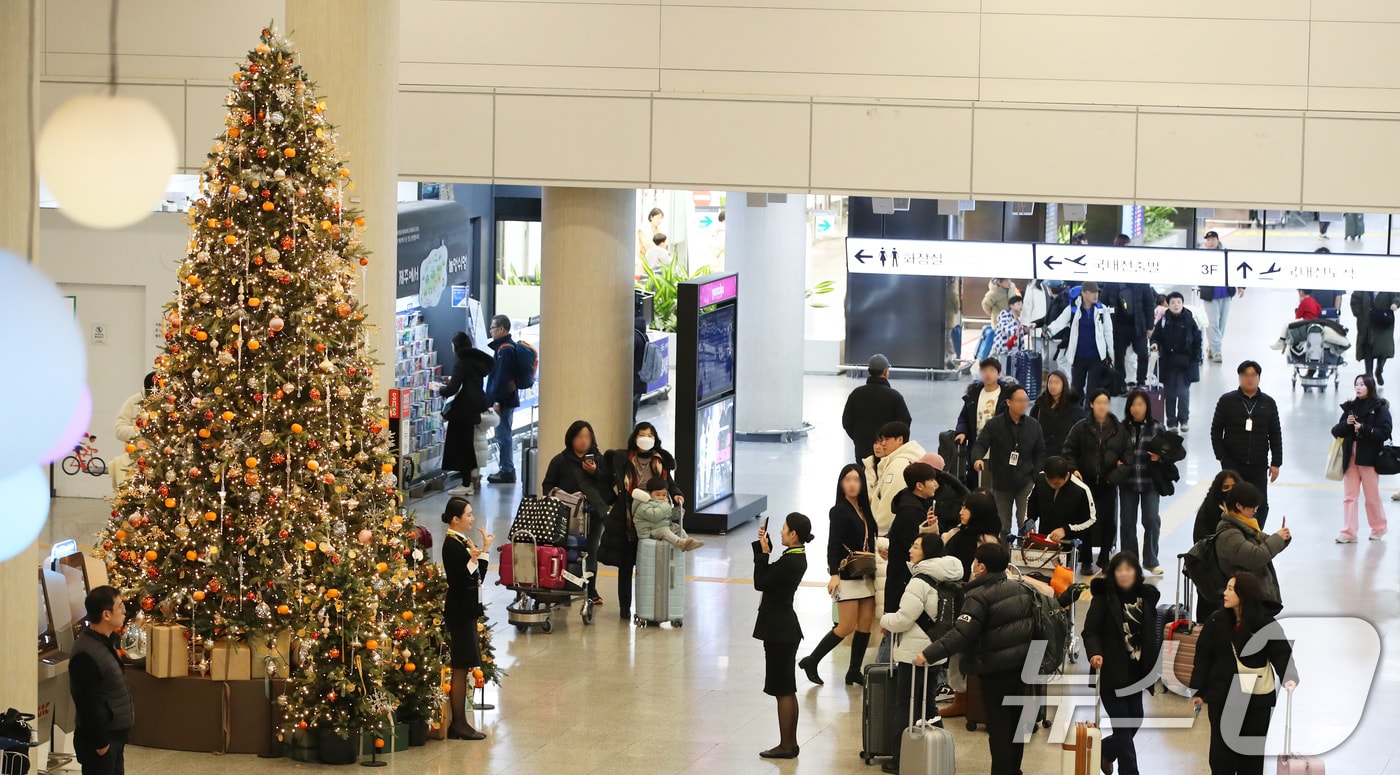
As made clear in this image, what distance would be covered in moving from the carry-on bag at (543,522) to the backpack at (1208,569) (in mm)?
4367

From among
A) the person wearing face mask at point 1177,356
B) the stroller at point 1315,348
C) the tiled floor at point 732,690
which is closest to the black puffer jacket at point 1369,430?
the tiled floor at point 732,690

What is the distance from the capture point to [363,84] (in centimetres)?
1148

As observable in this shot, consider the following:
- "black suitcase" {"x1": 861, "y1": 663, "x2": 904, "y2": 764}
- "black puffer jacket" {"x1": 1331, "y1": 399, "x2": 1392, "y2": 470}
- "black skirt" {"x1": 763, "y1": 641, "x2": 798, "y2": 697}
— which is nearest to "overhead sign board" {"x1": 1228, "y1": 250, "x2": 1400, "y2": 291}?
"black puffer jacket" {"x1": 1331, "y1": 399, "x2": 1392, "y2": 470}

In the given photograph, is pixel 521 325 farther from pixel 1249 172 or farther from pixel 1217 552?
pixel 1217 552

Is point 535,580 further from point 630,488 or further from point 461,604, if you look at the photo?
point 461,604

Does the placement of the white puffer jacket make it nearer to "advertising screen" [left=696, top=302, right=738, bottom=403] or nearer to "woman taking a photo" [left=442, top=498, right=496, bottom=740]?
"woman taking a photo" [left=442, top=498, right=496, bottom=740]

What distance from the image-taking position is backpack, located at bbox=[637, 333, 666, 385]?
64.2 feet

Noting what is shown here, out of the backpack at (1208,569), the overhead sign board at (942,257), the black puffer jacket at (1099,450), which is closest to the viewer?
the backpack at (1208,569)

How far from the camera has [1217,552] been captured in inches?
399

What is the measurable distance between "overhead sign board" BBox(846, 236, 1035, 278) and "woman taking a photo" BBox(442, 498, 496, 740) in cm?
801

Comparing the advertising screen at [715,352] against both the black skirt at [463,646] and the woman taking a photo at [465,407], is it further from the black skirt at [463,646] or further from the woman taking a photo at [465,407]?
the black skirt at [463,646]

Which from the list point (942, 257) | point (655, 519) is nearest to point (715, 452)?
point (942, 257)

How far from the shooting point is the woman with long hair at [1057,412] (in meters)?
14.8

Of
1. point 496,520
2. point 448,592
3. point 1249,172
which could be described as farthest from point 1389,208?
point 448,592
